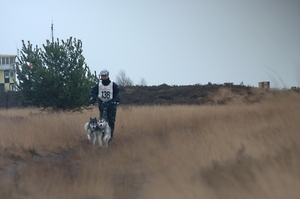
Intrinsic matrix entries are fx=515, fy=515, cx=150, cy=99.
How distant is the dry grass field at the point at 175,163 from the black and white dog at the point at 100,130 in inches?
13.8

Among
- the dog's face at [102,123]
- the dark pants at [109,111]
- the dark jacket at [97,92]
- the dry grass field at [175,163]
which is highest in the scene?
the dark jacket at [97,92]

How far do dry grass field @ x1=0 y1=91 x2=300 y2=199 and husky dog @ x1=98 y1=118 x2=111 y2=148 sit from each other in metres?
0.34

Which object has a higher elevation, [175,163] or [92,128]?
[92,128]

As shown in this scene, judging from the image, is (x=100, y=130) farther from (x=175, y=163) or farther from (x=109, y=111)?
(x=175, y=163)

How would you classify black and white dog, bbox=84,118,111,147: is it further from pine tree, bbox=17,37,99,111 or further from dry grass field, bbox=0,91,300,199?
pine tree, bbox=17,37,99,111

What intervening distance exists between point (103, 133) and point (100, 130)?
0.16 meters

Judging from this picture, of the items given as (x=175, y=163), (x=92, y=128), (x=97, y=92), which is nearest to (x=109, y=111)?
(x=97, y=92)

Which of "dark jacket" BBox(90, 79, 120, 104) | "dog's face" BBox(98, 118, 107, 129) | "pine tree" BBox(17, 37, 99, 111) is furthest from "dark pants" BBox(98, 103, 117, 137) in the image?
"pine tree" BBox(17, 37, 99, 111)

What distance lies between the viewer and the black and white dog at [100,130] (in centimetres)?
1398

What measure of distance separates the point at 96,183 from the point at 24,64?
19606 millimetres

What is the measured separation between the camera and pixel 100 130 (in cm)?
1403

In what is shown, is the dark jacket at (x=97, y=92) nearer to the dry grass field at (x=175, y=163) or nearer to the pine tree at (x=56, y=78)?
the dry grass field at (x=175, y=163)

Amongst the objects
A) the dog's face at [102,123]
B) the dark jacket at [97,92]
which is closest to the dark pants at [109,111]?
the dark jacket at [97,92]

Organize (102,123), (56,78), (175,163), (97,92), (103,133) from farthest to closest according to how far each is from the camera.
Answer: (56,78) < (97,92) < (103,133) < (102,123) < (175,163)
